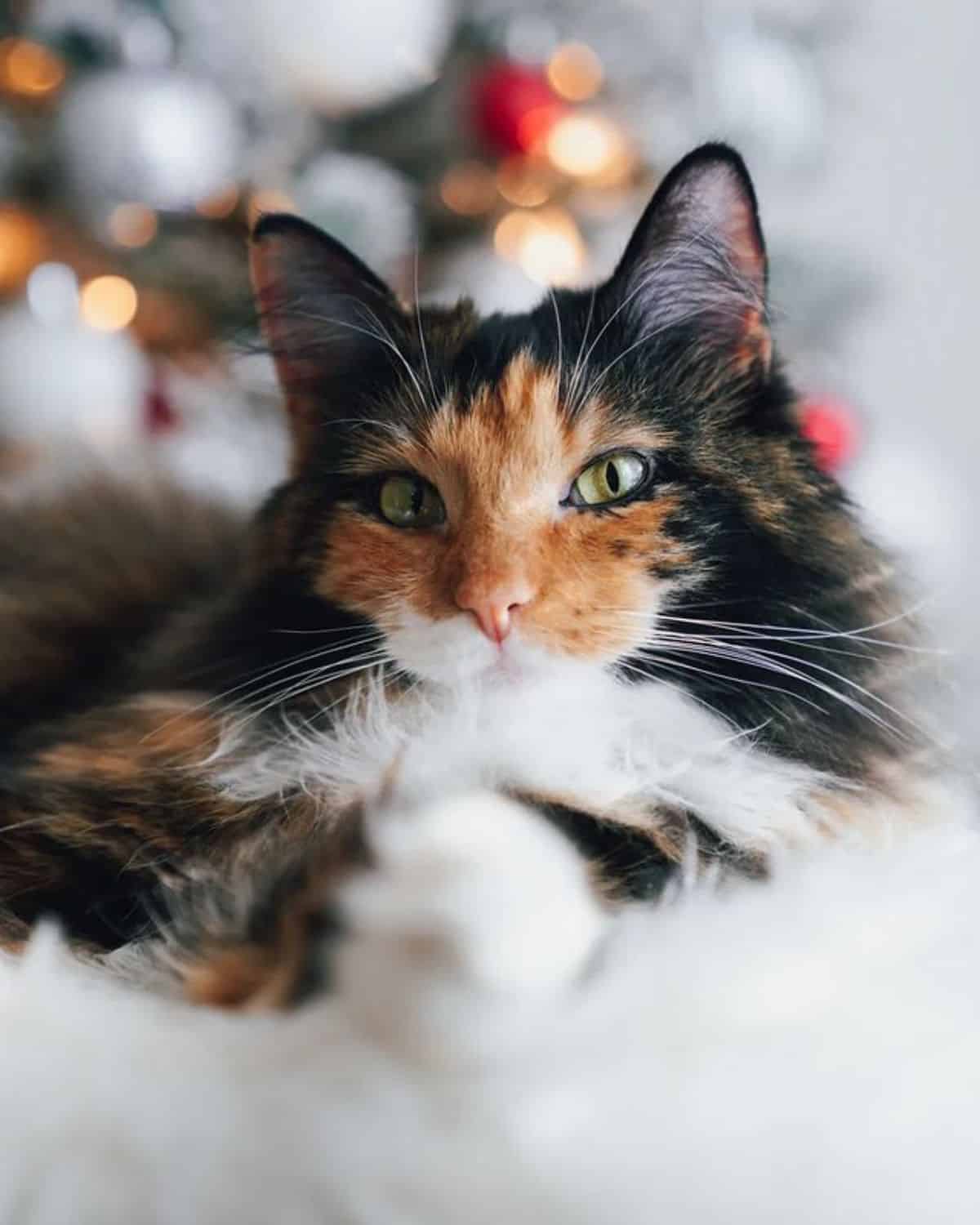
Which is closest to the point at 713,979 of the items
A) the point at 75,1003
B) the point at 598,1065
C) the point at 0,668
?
the point at 598,1065

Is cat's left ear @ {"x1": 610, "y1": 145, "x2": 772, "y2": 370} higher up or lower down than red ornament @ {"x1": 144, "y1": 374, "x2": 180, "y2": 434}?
higher up

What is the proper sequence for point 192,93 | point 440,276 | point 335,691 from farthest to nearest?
point 440,276, point 192,93, point 335,691

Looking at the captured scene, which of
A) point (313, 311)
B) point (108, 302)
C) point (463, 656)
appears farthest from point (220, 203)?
point (463, 656)

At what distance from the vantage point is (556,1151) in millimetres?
486

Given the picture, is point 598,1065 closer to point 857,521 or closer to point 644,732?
point 644,732

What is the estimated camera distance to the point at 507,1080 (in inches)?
19.5

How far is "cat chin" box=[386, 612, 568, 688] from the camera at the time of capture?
0.69 m

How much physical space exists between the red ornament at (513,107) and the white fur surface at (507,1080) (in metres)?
1.43

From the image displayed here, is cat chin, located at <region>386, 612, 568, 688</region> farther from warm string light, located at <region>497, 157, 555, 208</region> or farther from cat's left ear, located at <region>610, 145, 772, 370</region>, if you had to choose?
warm string light, located at <region>497, 157, 555, 208</region>

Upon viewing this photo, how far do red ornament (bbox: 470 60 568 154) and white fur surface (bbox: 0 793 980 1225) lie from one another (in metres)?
1.43

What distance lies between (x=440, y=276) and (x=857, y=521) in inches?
45.7

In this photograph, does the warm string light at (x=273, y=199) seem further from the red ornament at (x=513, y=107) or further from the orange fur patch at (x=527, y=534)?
the orange fur patch at (x=527, y=534)

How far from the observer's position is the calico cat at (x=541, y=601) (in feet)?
2.28

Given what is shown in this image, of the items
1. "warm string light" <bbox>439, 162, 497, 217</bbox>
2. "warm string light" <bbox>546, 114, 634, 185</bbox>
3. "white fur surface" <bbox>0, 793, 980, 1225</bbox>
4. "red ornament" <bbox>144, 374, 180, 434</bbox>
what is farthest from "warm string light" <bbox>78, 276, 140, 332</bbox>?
"white fur surface" <bbox>0, 793, 980, 1225</bbox>
